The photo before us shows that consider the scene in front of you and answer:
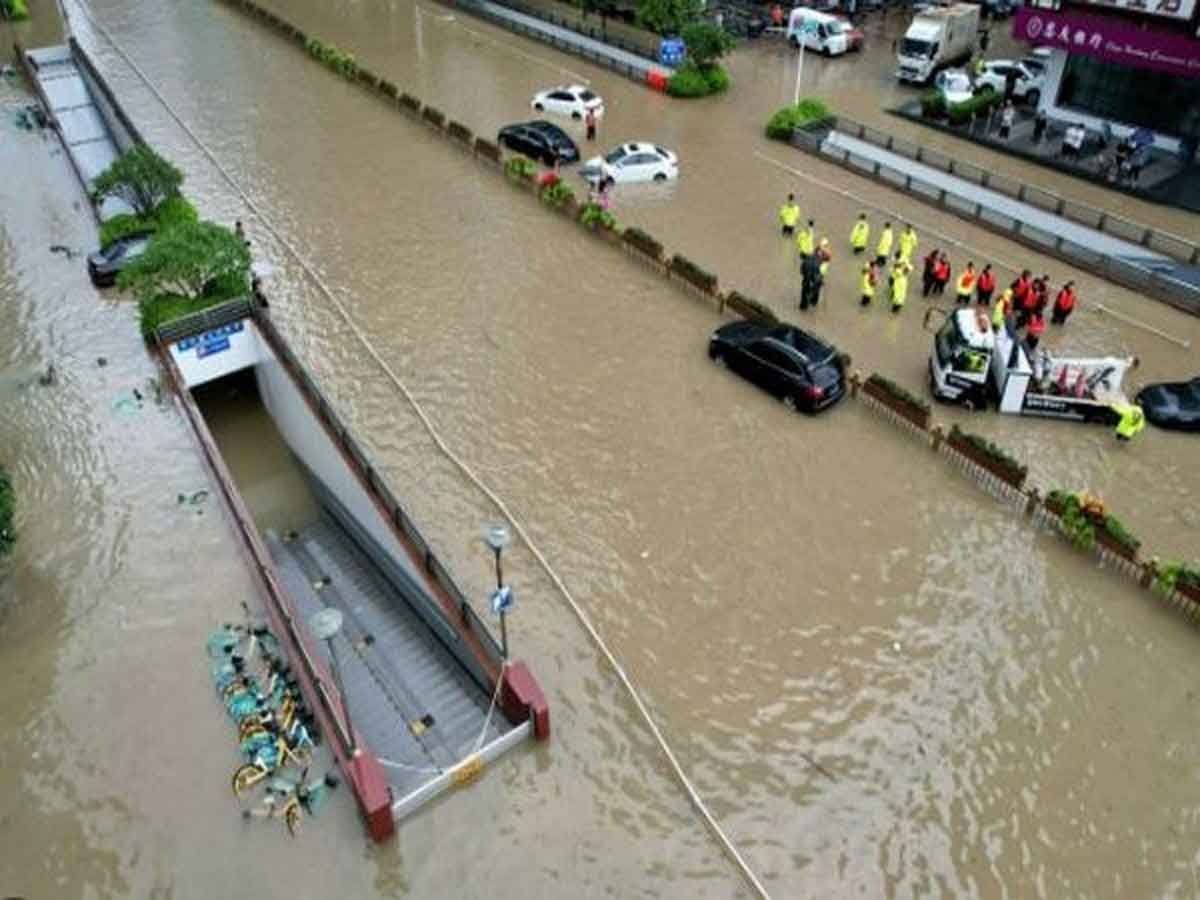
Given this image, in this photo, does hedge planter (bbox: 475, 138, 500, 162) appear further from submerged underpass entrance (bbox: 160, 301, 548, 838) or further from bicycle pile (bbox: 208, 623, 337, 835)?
bicycle pile (bbox: 208, 623, 337, 835)

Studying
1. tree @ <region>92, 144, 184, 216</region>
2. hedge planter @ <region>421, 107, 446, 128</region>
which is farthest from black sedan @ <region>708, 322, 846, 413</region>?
hedge planter @ <region>421, 107, 446, 128</region>

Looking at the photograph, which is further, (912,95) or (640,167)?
(912,95)

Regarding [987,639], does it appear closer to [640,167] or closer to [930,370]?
[930,370]

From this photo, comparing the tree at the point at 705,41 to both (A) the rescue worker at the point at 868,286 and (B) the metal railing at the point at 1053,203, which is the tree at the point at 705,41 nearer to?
(B) the metal railing at the point at 1053,203

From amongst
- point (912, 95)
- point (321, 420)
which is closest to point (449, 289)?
point (321, 420)

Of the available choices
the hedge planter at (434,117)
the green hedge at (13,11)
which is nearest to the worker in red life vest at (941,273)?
the hedge planter at (434,117)

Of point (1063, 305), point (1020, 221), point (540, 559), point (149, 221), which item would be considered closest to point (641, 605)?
point (540, 559)
